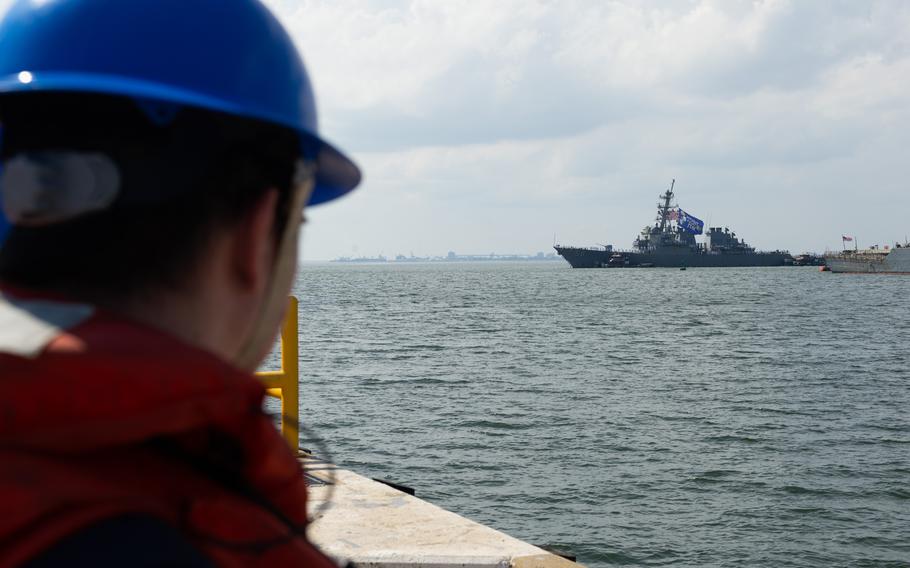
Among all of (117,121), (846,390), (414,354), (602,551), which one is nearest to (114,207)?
(117,121)

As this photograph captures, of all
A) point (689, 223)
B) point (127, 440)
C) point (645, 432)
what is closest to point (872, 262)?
point (689, 223)

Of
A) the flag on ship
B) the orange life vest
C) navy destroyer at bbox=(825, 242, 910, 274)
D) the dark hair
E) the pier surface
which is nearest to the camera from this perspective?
the orange life vest

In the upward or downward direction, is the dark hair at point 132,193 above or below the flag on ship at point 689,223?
below

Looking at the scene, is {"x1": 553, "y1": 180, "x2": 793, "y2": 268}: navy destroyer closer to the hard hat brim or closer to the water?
the water

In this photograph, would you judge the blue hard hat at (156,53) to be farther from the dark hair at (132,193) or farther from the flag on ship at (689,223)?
the flag on ship at (689,223)

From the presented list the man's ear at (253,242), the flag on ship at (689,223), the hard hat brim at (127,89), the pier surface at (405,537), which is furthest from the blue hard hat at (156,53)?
the flag on ship at (689,223)

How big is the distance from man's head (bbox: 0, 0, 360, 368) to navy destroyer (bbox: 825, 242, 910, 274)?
112 meters

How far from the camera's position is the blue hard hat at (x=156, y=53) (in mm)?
918

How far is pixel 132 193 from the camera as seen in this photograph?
0.86 m

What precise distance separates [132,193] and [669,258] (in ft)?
450

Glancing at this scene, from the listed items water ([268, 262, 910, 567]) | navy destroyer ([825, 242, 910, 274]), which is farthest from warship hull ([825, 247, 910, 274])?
water ([268, 262, 910, 567])

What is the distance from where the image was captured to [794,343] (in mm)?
37531

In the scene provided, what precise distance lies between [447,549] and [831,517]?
1059 cm

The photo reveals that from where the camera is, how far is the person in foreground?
686 millimetres
